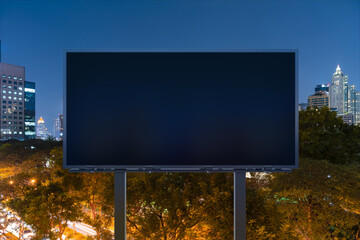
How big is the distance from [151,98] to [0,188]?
9.15 meters

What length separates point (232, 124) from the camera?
2.31 m

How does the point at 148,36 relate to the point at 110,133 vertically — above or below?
above

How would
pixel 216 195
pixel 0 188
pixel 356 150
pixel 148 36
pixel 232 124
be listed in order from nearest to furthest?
pixel 232 124 → pixel 216 195 → pixel 148 36 → pixel 0 188 → pixel 356 150

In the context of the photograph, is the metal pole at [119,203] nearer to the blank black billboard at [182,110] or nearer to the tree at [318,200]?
the blank black billboard at [182,110]

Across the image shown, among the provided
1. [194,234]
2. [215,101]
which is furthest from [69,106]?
[194,234]

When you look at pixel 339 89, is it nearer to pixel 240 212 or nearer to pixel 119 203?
pixel 240 212

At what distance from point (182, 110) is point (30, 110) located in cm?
6651

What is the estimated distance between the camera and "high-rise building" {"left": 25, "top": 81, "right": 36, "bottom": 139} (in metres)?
Result: 47.1

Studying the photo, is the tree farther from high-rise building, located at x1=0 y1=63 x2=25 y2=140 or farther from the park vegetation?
high-rise building, located at x1=0 y1=63 x2=25 y2=140

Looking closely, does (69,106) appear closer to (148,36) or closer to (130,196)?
(130,196)

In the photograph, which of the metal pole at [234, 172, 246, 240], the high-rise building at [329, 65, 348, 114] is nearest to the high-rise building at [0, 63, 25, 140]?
the metal pole at [234, 172, 246, 240]

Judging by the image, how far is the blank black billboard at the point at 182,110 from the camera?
7.56ft

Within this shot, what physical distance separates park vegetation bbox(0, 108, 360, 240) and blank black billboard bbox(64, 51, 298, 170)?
2.61 metres

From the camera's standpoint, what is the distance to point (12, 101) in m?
42.9
